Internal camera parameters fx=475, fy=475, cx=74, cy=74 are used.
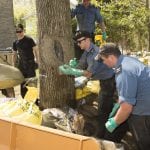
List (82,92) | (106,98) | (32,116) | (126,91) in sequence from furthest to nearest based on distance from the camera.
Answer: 1. (82,92)
2. (106,98)
3. (32,116)
4. (126,91)

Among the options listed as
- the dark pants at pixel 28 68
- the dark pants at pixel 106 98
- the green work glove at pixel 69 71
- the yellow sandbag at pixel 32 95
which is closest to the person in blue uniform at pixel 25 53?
the dark pants at pixel 28 68

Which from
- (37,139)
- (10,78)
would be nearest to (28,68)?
(10,78)

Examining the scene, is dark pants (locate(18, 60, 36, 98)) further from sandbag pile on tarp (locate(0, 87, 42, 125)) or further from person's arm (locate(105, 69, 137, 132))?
person's arm (locate(105, 69, 137, 132))

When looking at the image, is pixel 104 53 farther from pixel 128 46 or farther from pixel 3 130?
pixel 128 46

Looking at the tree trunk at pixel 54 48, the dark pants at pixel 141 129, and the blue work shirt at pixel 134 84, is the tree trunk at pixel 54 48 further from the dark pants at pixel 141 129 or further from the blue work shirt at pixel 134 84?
the blue work shirt at pixel 134 84

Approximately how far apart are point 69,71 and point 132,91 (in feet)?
5.67

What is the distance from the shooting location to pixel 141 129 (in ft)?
17.7

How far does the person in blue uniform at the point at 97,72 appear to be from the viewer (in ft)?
21.3

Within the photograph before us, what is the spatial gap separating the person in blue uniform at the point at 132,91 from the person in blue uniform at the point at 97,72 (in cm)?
92

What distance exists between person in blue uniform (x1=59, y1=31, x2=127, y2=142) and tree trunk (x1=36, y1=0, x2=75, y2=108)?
294 mm

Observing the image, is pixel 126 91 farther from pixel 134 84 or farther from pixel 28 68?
pixel 28 68

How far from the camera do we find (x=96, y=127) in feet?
21.7

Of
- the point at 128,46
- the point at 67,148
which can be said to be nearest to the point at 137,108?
the point at 67,148

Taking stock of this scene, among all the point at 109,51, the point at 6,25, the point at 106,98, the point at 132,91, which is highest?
the point at 109,51
